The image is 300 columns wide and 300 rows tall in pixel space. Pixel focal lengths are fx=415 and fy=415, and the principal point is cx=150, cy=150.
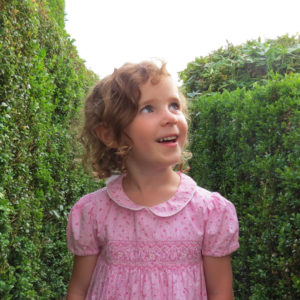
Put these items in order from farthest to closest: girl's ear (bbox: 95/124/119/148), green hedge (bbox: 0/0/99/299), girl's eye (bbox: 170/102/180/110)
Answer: green hedge (bbox: 0/0/99/299)
girl's ear (bbox: 95/124/119/148)
girl's eye (bbox: 170/102/180/110)

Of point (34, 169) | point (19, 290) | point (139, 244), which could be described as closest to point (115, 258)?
point (139, 244)

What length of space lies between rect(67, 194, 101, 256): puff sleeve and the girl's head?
28 centimetres

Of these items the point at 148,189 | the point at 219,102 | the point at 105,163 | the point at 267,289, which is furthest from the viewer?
the point at 219,102

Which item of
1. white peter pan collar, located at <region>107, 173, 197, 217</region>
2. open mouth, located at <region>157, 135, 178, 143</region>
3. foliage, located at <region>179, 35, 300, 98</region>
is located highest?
foliage, located at <region>179, 35, 300, 98</region>

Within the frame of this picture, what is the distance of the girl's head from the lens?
6.78 feet

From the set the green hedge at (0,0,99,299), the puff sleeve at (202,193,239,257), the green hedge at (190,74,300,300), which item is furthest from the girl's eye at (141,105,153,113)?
the green hedge at (190,74,300,300)

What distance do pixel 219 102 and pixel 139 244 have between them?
88.6 inches

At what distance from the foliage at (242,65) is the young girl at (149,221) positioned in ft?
8.27

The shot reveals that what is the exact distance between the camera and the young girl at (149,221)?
2010mm

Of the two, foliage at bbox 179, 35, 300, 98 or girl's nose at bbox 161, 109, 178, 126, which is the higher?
foliage at bbox 179, 35, 300, 98

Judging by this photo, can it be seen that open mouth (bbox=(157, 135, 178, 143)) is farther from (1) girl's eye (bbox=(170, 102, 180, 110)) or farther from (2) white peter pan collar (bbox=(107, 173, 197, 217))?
(2) white peter pan collar (bbox=(107, 173, 197, 217))

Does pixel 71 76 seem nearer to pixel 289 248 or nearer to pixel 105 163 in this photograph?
pixel 105 163

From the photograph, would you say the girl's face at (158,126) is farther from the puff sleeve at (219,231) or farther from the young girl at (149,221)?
the puff sleeve at (219,231)

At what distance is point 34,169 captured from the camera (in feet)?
11.0
